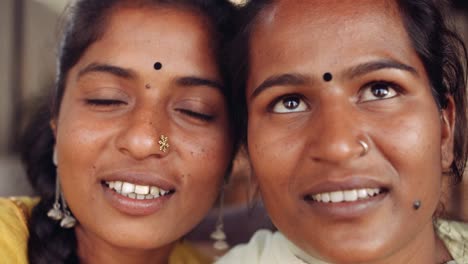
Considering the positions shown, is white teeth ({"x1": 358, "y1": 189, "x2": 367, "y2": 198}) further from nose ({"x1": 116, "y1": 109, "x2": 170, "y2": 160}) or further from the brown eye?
nose ({"x1": 116, "y1": 109, "x2": 170, "y2": 160})

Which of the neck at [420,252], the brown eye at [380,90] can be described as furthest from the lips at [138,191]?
the brown eye at [380,90]

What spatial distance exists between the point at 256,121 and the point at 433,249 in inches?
25.5

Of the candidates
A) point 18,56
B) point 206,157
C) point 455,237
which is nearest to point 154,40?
point 206,157

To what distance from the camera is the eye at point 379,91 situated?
1.46 metres

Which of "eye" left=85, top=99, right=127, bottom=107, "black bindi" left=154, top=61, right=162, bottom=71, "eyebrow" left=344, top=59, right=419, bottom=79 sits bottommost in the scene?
"eye" left=85, top=99, right=127, bottom=107

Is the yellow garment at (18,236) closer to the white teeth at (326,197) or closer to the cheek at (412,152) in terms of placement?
the white teeth at (326,197)

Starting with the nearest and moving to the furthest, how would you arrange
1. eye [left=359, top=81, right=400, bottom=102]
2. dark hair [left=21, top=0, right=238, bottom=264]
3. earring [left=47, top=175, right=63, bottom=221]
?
eye [left=359, top=81, right=400, bottom=102]
dark hair [left=21, top=0, right=238, bottom=264]
earring [left=47, top=175, right=63, bottom=221]

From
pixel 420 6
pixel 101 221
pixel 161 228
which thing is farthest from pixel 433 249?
pixel 101 221

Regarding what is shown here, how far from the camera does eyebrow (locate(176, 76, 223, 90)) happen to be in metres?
1.73

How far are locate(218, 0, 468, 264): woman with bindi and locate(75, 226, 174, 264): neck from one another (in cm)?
59

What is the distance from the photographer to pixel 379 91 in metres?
1.47

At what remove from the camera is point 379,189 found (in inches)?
55.4

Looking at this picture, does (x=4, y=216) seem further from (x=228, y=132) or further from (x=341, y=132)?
(x=341, y=132)

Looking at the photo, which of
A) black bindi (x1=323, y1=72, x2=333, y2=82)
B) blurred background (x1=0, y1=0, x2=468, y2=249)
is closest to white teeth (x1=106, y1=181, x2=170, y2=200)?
black bindi (x1=323, y1=72, x2=333, y2=82)
